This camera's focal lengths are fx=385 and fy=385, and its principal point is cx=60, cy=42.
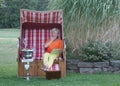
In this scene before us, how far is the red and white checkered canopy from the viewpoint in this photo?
8.71 metres

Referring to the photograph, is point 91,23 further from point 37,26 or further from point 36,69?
point 36,69

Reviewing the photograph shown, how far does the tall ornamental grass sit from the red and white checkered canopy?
729mm

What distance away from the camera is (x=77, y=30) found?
9.71 metres

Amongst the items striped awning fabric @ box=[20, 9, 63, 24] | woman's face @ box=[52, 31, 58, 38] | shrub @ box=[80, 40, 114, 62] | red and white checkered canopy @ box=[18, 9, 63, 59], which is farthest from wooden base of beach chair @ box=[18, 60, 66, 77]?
striped awning fabric @ box=[20, 9, 63, 24]

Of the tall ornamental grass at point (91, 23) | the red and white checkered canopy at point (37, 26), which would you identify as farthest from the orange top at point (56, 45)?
the tall ornamental grass at point (91, 23)

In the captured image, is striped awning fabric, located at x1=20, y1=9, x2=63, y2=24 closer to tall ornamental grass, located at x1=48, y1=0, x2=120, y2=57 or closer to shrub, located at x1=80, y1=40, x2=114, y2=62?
tall ornamental grass, located at x1=48, y1=0, x2=120, y2=57

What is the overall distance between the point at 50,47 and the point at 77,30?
4.84ft

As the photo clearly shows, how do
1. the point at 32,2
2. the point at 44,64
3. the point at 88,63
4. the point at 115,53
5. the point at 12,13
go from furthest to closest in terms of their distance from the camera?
the point at 12,13, the point at 32,2, the point at 115,53, the point at 88,63, the point at 44,64

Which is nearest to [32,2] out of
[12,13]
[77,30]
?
[12,13]

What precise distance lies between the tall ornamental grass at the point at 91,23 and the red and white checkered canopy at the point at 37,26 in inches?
28.7

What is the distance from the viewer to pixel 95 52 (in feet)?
29.5

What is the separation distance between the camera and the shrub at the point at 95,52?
8.89m

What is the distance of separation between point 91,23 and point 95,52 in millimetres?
951

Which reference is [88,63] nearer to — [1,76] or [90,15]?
[90,15]
